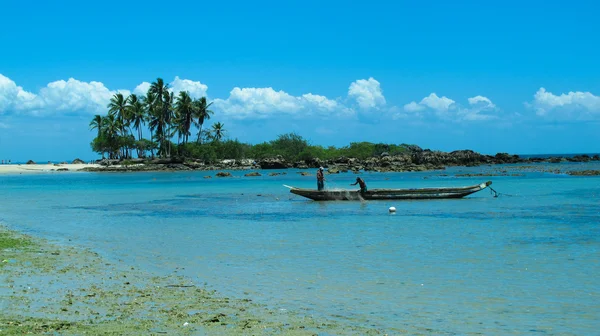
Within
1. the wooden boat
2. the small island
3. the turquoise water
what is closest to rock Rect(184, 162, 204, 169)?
the small island

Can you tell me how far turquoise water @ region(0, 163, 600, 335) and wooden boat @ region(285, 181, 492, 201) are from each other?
131 centimetres

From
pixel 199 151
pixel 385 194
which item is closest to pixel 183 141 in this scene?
pixel 199 151

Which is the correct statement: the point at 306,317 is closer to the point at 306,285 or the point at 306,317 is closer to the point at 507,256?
the point at 306,285

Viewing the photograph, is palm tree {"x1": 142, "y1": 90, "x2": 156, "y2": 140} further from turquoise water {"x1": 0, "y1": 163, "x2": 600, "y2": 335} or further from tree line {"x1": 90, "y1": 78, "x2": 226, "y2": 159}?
turquoise water {"x1": 0, "y1": 163, "x2": 600, "y2": 335}

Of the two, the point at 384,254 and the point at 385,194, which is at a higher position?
the point at 385,194

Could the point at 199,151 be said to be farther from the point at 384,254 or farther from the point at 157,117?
the point at 384,254

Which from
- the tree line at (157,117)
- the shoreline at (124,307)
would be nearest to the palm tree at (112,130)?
the tree line at (157,117)

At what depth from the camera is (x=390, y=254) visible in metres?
16.0

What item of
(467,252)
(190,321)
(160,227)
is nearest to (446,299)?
(190,321)

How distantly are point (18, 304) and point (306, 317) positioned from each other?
484 centimetres

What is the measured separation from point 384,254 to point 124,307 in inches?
313

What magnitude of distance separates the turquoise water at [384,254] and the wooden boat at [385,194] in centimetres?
131

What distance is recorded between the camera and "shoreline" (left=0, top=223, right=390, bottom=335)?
340 inches

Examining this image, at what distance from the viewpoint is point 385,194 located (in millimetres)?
34188
